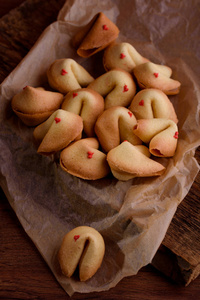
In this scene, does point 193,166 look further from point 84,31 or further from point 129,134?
point 84,31

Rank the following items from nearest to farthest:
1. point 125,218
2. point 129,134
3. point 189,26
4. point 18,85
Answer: point 125,218, point 129,134, point 18,85, point 189,26

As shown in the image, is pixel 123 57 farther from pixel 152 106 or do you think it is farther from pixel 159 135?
pixel 159 135

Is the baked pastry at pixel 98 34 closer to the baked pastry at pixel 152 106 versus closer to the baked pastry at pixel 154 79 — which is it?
the baked pastry at pixel 154 79

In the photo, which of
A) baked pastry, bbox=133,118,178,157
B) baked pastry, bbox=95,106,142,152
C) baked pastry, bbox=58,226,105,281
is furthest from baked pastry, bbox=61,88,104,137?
baked pastry, bbox=58,226,105,281

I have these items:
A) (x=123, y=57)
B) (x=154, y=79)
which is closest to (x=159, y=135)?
(x=154, y=79)

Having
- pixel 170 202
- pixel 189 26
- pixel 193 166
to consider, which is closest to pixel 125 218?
pixel 170 202
